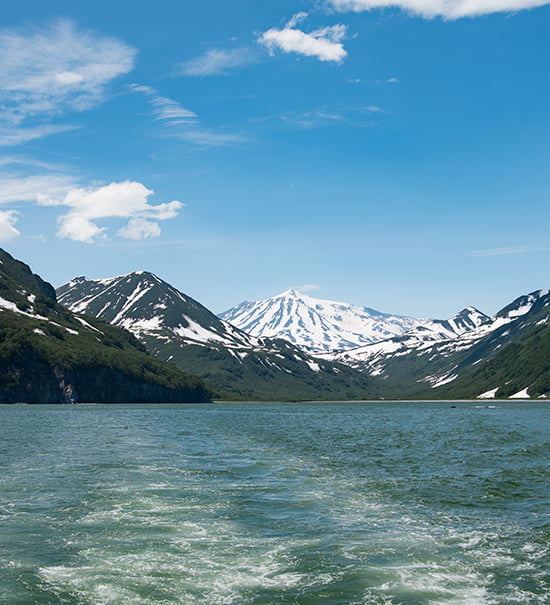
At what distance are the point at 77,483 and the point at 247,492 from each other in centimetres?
1311

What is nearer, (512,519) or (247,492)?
(512,519)

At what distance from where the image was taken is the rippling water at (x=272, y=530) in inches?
911

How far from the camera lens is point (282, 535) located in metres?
31.1

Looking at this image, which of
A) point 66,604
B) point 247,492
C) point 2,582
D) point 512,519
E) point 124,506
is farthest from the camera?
point 247,492

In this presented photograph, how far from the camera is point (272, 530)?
3228cm

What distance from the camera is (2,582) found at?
2328 centimetres

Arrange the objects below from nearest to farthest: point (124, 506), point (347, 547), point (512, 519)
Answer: point (347, 547) < point (512, 519) < point (124, 506)

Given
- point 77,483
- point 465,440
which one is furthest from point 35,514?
point 465,440

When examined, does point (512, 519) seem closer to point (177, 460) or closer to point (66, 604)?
point (66, 604)

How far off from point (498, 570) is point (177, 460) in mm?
42478

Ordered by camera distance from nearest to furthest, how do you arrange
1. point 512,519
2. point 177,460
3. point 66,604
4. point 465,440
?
point 66,604
point 512,519
point 177,460
point 465,440

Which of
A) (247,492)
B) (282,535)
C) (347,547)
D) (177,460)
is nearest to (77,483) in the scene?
(247,492)

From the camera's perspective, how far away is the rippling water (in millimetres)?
23141

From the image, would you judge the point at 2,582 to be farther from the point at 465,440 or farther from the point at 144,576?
the point at 465,440
